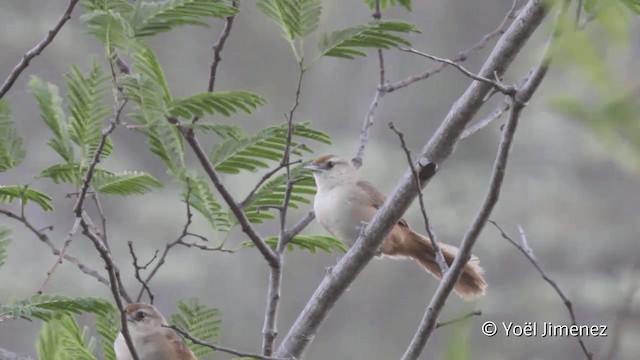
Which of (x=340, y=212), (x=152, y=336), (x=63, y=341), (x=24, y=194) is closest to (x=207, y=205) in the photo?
(x=24, y=194)

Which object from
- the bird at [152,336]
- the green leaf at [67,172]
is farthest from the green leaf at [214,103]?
the bird at [152,336]

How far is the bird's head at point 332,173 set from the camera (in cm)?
408

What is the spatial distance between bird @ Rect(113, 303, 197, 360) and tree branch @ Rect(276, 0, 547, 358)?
1.40ft

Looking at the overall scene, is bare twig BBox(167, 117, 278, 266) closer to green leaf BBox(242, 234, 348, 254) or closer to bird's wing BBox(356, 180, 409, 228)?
green leaf BBox(242, 234, 348, 254)

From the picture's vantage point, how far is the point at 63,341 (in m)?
1.01

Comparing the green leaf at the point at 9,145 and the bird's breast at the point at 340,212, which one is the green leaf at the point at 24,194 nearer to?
the green leaf at the point at 9,145

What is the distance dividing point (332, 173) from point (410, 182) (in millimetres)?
2028

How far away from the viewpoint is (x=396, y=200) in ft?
7.11

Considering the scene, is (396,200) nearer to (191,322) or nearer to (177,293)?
(191,322)

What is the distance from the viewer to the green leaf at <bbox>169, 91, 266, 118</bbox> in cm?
165

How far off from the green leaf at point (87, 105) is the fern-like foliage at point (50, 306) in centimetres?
30

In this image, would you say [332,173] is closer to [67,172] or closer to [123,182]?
[123,182]

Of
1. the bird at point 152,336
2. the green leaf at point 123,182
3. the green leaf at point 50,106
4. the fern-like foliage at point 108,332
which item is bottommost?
the fern-like foliage at point 108,332

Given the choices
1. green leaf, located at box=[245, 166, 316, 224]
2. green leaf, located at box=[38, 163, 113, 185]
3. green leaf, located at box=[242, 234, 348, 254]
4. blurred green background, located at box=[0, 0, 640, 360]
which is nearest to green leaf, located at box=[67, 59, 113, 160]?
green leaf, located at box=[38, 163, 113, 185]
